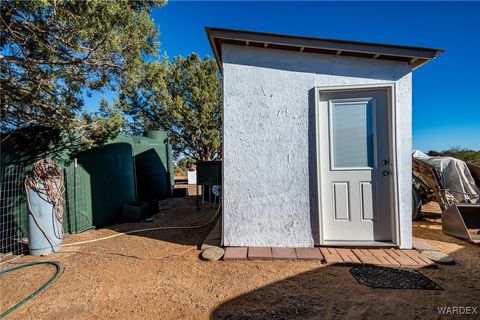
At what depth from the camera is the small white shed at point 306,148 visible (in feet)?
10.5

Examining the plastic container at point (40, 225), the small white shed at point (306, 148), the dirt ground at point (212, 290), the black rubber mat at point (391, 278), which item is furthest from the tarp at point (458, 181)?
the plastic container at point (40, 225)

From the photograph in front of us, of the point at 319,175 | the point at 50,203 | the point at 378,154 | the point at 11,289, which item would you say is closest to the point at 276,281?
the point at 319,175

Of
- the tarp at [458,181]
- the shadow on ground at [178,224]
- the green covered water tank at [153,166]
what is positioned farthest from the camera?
the green covered water tank at [153,166]

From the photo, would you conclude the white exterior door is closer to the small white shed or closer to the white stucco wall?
the small white shed

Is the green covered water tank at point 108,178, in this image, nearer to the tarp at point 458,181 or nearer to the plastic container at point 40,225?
the plastic container at point 40,225

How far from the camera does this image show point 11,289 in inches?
95.7

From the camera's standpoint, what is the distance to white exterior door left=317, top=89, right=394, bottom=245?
3.22 meters

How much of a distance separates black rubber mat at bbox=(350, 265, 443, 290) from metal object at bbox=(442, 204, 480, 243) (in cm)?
180

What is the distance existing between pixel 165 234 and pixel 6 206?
7.91 ft

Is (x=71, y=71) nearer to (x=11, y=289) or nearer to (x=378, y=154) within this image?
(x=11, y=289)

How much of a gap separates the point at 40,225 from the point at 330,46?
4.58 meters

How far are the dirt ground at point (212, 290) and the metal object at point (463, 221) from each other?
379 millimetres

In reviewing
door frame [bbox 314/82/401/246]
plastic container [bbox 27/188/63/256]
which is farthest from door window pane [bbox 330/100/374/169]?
plastic container [bbox 27/188/63/256]

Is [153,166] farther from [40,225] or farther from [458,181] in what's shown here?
[458,181]
